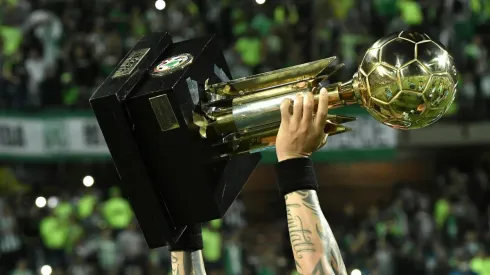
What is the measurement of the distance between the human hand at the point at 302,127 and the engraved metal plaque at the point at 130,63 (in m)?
0.70

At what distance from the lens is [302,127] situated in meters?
2.78

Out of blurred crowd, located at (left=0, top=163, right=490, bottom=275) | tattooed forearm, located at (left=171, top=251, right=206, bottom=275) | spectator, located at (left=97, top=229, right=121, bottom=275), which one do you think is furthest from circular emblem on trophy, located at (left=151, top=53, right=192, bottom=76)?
spectator, located at (left=97, top=229, right=121, bottom=275)

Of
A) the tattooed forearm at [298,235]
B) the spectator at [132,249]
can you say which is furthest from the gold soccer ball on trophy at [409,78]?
the spectator at [132,249]

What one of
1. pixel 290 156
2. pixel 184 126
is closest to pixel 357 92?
pixel 290 156

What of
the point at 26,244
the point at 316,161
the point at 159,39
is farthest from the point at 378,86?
the point at 316,161

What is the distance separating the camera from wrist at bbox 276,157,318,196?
278cm

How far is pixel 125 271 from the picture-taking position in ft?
35.1

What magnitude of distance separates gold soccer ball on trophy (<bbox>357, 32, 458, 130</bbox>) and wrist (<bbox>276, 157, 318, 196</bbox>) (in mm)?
312

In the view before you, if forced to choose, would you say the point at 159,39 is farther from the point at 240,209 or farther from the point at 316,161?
the point at 316,161

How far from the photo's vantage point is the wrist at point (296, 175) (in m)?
2.78

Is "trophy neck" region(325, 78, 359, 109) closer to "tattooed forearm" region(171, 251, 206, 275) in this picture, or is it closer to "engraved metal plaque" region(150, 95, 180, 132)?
"engraved metal plaque" region(150, 95, 180, 132)

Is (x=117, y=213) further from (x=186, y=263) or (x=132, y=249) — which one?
(x=186, y=263)

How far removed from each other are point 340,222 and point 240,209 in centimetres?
143

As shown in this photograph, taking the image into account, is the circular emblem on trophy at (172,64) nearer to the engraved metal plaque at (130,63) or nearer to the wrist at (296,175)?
the engraved metal plaque at (130,63)
